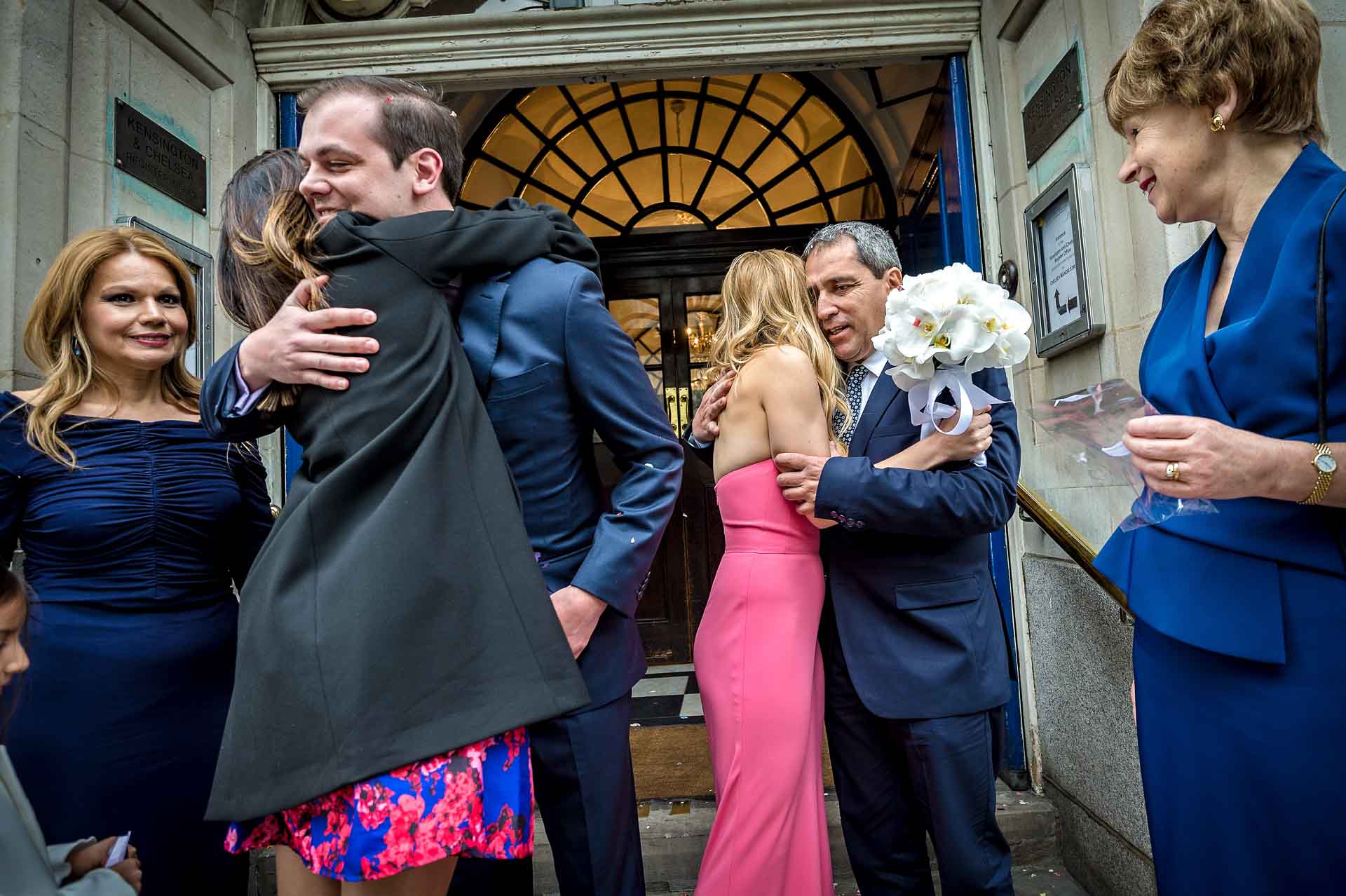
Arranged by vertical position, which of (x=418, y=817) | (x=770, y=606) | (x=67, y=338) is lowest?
(x=418, y=817)

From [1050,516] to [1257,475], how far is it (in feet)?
5.59

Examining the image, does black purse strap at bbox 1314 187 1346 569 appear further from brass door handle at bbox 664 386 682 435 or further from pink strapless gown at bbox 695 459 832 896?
brass door handle at bbox 664 386 682 435

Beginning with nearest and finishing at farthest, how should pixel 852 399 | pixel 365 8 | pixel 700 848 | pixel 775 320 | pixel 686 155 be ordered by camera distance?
pixel 775 320 → pixel 852 399 → pixel 700 848 → pixel 365 8 → pixel 686 155

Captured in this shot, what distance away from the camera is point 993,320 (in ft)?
5.82

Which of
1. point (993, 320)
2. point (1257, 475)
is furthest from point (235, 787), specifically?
point (993, 320)

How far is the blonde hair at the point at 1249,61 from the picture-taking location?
1181mm

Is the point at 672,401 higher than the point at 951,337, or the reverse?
the point at 672,401

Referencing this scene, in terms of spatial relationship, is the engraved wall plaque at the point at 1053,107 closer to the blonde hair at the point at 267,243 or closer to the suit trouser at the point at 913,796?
the suit trouser at the point at 913,796

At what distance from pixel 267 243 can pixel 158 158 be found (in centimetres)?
251

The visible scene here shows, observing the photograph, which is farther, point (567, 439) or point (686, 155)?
point (686, 155)

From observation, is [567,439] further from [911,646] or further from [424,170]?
[911,646]

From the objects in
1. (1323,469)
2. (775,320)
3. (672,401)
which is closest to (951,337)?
(775,320)

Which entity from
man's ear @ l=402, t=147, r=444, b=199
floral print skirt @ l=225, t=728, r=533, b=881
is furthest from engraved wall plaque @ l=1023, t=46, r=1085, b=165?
floral print skirt @ l=225, t=728, r=533, b=881

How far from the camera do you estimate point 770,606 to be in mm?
1997
